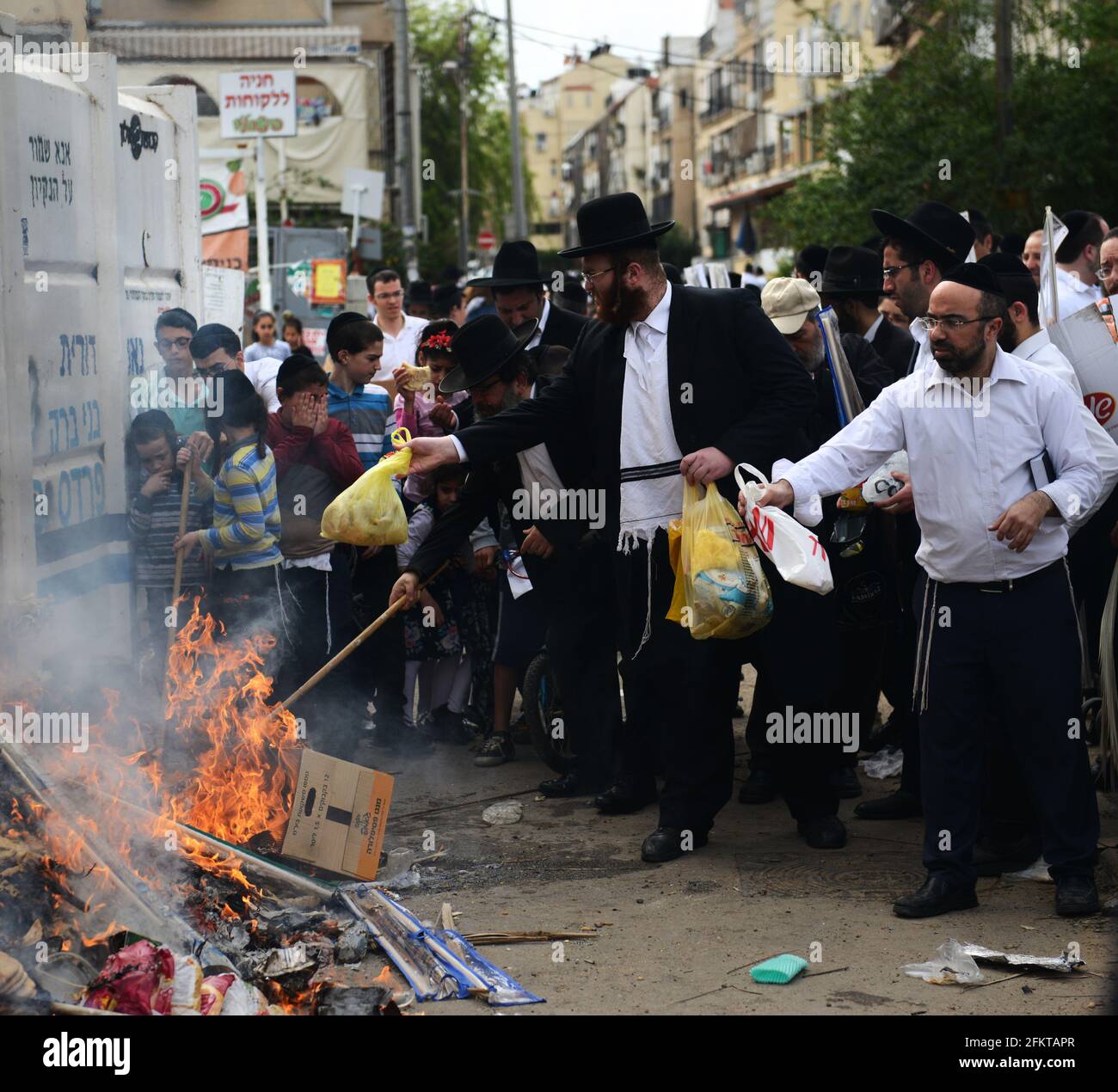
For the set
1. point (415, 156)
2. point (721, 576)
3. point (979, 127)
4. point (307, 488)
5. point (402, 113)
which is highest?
point (402, 113)

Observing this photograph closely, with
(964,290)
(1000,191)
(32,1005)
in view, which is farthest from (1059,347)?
(1000,191)

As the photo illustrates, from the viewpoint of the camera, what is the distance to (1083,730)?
5.49 metres

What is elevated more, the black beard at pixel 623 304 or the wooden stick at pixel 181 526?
the black beard at pixel 623 304

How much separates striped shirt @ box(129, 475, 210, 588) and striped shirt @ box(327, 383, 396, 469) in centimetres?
139

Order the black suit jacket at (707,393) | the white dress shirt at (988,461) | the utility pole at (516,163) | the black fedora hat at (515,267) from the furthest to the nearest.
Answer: the utility pole at (516,163), the black fedora hat at (515,267), the black suit jacket at (707,393), the white dress shirt at (988,461)

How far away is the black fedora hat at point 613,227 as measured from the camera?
20.2 ft

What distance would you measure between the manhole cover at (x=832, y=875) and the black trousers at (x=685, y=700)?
29cm

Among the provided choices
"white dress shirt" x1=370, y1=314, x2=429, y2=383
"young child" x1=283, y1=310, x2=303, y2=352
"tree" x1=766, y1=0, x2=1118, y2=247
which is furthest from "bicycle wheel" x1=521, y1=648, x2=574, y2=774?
"tree" x1=766, y1=0, x2=1118, y2=247

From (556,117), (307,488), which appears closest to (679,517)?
(307,488)

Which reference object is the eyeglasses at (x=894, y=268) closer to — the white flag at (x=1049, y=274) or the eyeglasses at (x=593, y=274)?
the white flag at (x=1049, y=274)

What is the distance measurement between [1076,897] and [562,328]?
3882 millimetres

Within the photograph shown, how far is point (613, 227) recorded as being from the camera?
6.17 m

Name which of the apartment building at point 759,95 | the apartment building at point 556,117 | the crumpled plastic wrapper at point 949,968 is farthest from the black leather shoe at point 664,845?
the apartment building at point 556,117

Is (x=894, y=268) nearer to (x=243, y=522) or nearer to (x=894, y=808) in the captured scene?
(x=894, y=808)
